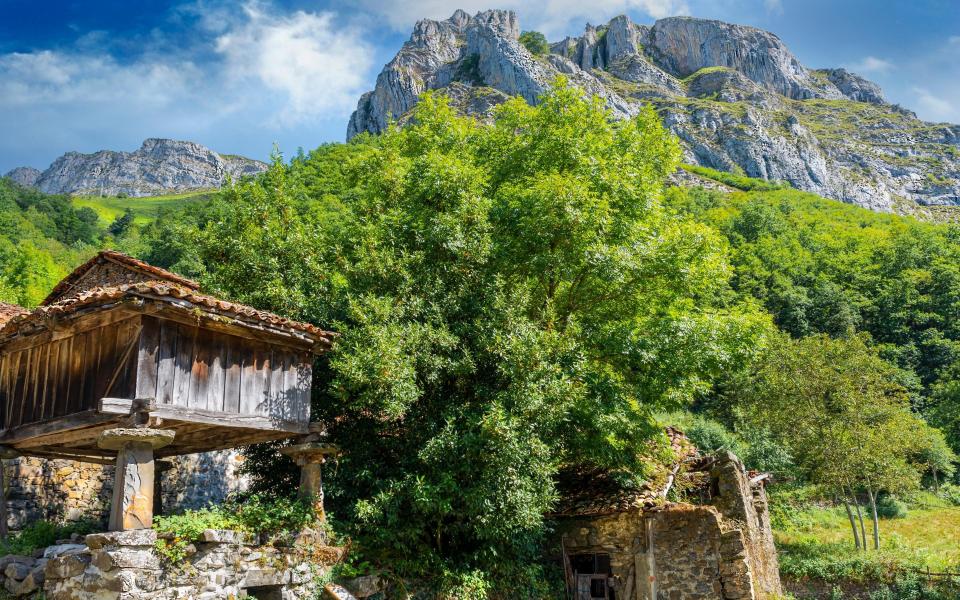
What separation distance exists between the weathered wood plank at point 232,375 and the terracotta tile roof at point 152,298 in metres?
0.50

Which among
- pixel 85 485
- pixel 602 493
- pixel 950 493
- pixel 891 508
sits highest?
pixel 85 485

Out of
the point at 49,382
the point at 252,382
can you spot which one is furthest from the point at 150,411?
the point at 49,382

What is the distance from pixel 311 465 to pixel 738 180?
112m

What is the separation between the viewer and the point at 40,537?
9.67m

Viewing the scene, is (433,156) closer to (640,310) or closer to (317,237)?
(317,237)

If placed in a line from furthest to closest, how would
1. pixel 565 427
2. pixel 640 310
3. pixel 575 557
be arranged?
pixel 575 557 → pixel 640 310 → pixel 565 427

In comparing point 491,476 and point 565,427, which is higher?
point 565,427

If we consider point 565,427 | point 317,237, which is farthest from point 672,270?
point 317,237

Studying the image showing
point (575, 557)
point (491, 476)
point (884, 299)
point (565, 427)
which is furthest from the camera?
point (884, 299)

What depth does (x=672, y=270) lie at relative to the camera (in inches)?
504

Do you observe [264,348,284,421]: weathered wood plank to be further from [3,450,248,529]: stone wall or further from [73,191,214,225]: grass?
[73,191,214,225]: grass

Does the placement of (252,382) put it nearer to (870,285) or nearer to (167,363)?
(167,363)

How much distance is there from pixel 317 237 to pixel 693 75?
522 feet

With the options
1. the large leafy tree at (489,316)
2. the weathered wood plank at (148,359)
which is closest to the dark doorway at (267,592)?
the large leafy tree at (489,316)
